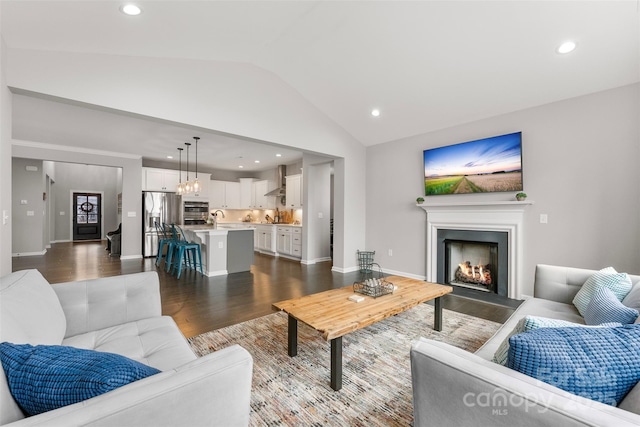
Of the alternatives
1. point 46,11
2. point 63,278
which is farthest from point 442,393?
point 63,278

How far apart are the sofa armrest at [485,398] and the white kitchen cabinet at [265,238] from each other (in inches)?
272

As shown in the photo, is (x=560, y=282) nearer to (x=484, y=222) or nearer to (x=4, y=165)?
(x=484, y=222)

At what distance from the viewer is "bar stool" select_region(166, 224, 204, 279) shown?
504cm

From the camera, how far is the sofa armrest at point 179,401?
28.7 inches

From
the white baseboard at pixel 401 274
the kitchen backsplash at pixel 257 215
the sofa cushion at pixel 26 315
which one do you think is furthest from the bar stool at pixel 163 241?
the white baseboard at pixel 401 274

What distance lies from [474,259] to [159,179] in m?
7.73

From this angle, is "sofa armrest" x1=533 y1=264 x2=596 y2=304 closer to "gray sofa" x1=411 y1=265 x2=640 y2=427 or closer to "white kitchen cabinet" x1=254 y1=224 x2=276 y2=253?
"gray sofa" x1=411 y1=265 x2=640 y2=427

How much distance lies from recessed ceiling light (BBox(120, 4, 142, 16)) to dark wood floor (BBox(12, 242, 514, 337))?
294 cm

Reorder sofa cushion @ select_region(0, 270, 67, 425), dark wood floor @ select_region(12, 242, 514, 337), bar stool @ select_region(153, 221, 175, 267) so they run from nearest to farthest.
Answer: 1. sofa cushion @ select_region(0, 270, 67, 425)
2. dark wood floor @ select_region(12, 242, 514, 337)
3. bar stool @ select_region(153, 221, 175, 267)

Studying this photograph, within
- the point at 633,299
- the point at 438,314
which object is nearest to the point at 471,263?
the point at 438,314

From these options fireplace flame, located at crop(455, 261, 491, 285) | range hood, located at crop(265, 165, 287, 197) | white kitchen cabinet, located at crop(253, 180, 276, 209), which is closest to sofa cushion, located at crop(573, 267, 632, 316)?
fireplace flame, located at crop(455, 261, 491, 285)

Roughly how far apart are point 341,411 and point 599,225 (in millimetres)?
3659

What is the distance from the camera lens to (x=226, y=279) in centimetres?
484

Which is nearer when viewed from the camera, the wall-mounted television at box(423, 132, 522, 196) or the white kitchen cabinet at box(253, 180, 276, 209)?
the wall-mounted television at box(423, 132, 522, 196)
